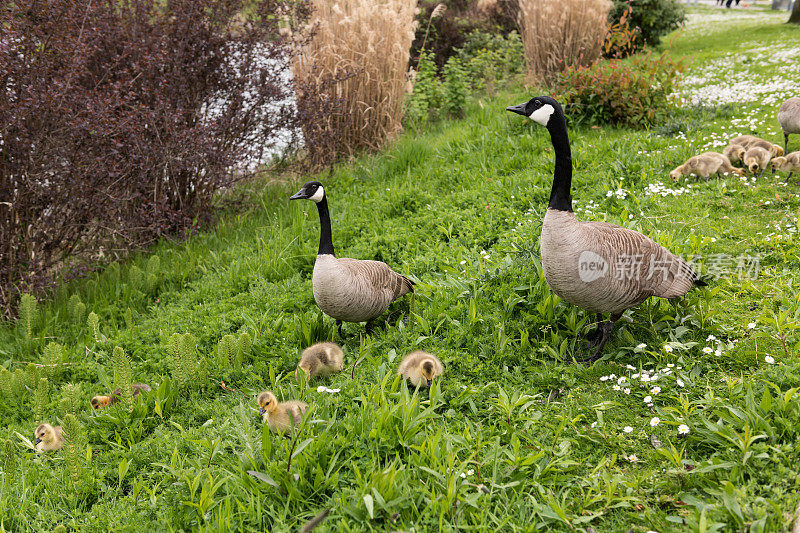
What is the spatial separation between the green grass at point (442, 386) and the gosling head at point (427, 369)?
0.15m

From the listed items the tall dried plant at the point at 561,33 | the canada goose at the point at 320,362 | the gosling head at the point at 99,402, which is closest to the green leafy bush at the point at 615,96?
the tall dried plant at the point at 561,33

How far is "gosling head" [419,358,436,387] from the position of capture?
3.74 meters

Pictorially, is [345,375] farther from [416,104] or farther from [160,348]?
[416,104]

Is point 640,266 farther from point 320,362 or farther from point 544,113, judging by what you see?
point 320,362

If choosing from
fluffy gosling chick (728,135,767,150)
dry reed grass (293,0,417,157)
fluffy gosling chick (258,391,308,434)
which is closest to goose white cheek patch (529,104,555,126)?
fluffy gosling chick (258,391,308,434)

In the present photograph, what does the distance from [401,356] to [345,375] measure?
1.53 ft

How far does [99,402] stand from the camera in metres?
4.17

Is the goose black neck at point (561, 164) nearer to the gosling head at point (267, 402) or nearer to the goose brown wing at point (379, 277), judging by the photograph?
the goose brown wing at point (379, 277)

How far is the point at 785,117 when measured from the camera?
6.92 m

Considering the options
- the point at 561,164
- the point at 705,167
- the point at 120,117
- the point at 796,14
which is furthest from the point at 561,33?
the point at 796,14

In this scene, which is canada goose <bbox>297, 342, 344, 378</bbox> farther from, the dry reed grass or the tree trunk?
the tree trunk

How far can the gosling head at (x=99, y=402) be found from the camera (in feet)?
13.7

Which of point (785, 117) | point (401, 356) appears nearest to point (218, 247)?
point (401, 356)

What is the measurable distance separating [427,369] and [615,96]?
6.84m
